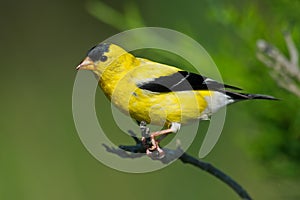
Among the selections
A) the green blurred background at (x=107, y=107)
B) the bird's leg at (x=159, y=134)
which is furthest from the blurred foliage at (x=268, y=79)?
the bird's leg at (x=159, y=134)

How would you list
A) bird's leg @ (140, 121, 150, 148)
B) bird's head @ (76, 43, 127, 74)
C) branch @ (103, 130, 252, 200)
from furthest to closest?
bird's head @ (76, 43, 127, 74), bird's leg @ (140, 121, 150, 148), branch @ (103, 130, 252, 200)

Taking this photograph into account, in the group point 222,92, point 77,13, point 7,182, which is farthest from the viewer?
point 77,13

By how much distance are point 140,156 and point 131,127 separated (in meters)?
0.07

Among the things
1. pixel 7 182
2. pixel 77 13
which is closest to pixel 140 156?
pixel 7 182

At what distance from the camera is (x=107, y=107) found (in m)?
2.83

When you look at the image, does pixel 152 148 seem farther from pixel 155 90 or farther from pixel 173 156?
pixel 155 90

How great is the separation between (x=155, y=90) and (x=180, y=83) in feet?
0.14

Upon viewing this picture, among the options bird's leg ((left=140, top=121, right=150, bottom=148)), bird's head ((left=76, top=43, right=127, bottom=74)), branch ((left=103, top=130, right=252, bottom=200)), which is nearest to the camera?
branch ((left=103, top=130, right=252, bottom=200))

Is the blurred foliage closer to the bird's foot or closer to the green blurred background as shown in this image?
the green blurred background

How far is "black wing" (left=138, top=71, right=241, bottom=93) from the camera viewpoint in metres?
1.18

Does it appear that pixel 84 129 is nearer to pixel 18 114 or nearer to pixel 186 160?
pixel 186 160

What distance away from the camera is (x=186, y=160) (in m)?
1.01

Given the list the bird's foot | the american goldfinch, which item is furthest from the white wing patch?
the bird's foot

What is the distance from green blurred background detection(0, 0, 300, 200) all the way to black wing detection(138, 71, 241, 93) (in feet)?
0.11
